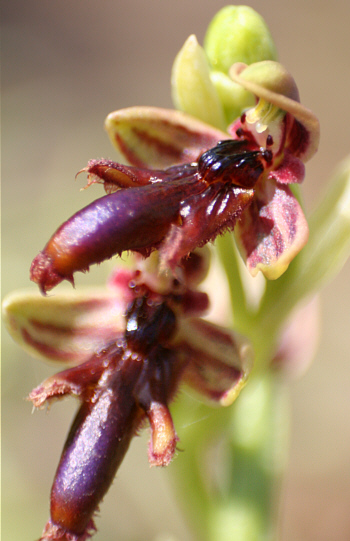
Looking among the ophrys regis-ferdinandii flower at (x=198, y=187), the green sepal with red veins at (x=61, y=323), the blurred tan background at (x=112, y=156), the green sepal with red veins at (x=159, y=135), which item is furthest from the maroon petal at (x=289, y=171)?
the blurred tan background at (x=112, y=156)

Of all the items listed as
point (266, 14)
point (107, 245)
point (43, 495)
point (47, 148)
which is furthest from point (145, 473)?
point (266, 14)

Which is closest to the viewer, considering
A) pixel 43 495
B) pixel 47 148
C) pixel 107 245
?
pixel 107 245

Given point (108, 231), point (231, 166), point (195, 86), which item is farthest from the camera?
point (195, 86)

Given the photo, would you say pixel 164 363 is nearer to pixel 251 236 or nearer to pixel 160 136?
pixel 251 236

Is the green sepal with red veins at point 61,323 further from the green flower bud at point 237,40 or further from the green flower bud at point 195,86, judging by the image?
the green flower bud at point 237,40

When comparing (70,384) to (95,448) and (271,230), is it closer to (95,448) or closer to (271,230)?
(95,448)

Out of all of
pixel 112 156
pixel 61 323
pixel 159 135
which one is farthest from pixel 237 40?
pixel 112 156
